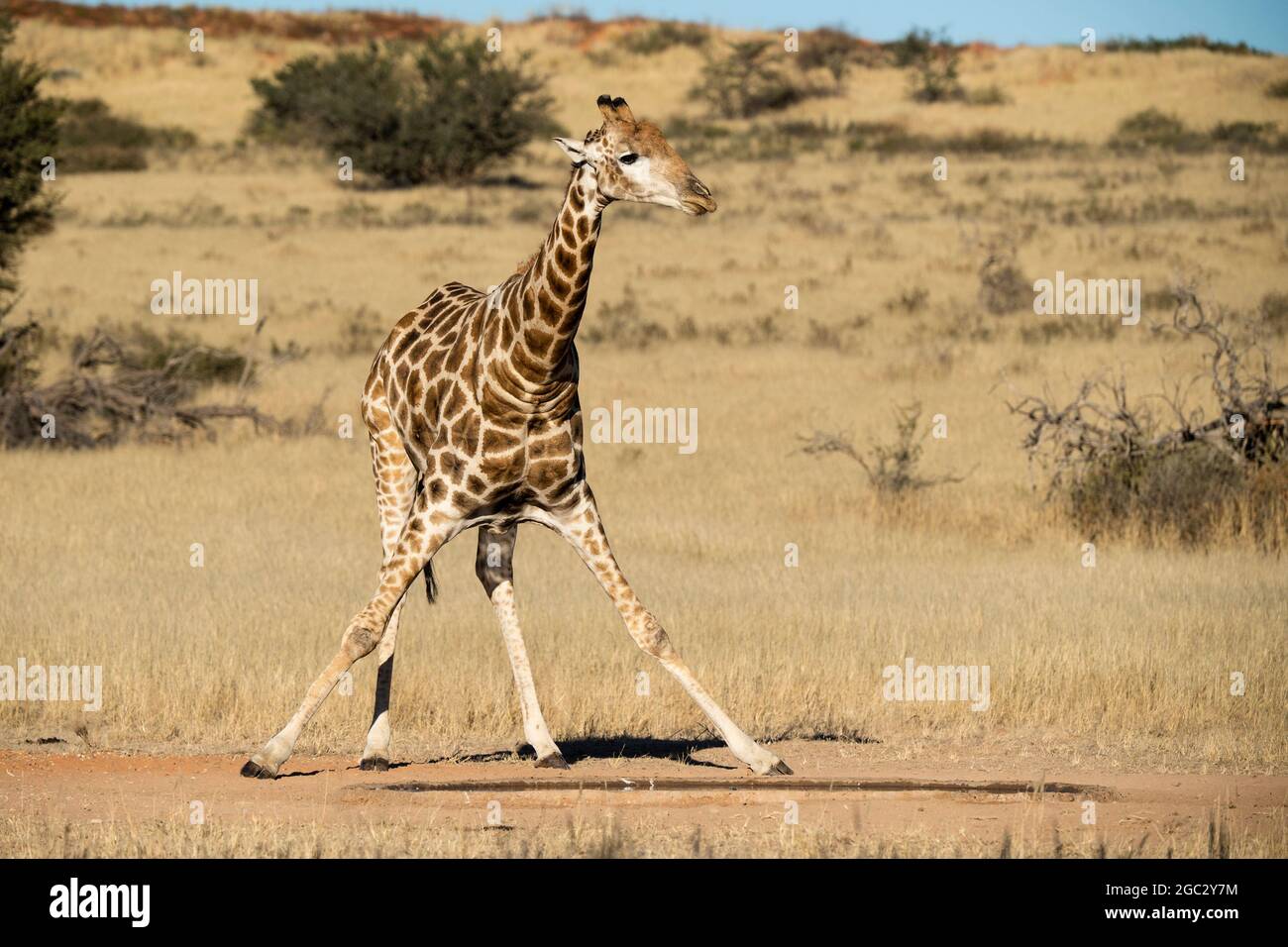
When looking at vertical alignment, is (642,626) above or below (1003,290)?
below

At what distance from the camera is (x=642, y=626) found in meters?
7.72

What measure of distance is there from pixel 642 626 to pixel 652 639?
0.07 meters

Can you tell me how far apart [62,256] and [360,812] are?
26499 millimetres

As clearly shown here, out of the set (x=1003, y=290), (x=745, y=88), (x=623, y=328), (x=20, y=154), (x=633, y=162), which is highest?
(x=745, y=88)

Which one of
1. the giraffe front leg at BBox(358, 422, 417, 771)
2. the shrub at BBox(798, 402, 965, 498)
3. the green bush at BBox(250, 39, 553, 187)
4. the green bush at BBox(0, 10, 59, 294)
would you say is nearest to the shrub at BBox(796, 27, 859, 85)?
the green bush at BBox(250, 39, 553, 187)

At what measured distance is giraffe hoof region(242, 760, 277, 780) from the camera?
7617 mm

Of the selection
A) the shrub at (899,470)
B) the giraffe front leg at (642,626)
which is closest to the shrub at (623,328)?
the shrub at (899,470)

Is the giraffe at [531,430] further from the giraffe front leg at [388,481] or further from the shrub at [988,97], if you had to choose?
the shrub at [988,97]

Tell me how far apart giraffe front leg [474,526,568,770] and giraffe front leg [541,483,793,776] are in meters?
0.61

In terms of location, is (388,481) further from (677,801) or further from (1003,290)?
(1003,290)

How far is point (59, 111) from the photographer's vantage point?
25.3m

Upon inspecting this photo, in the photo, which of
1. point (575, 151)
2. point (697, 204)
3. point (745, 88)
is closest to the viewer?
point (697, 204)

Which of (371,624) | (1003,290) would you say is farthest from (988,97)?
(371,624)
